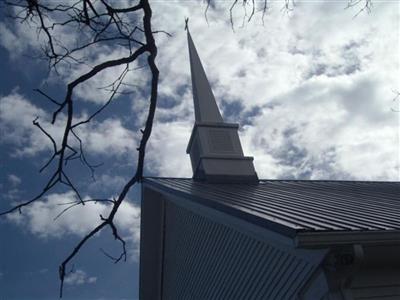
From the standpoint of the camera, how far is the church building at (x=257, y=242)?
5.03 meters

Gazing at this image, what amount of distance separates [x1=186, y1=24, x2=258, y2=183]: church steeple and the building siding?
253 centimetres

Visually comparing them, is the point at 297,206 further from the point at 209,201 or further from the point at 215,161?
the point at 215,161

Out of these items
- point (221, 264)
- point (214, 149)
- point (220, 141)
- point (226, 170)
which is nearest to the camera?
point (221, 264)

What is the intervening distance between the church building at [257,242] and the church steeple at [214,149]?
0.04m

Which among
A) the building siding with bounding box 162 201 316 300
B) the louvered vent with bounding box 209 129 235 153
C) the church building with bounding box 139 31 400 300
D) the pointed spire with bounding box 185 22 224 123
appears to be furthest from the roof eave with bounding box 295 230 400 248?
the pointed spire with bounding box 185 22 224 123

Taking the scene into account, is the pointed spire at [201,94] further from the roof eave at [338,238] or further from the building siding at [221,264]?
the roof eave at [338,238]

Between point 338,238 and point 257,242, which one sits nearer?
point 338,238

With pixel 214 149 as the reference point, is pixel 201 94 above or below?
above

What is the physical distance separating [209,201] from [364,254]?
3554 mm

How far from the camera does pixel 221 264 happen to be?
8602 millimetres

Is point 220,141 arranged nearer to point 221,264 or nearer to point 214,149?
point 214,149

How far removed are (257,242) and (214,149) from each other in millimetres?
8099

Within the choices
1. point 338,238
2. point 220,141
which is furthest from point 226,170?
point 338,238

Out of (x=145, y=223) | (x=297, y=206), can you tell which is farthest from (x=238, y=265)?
(x=145, y=223)
